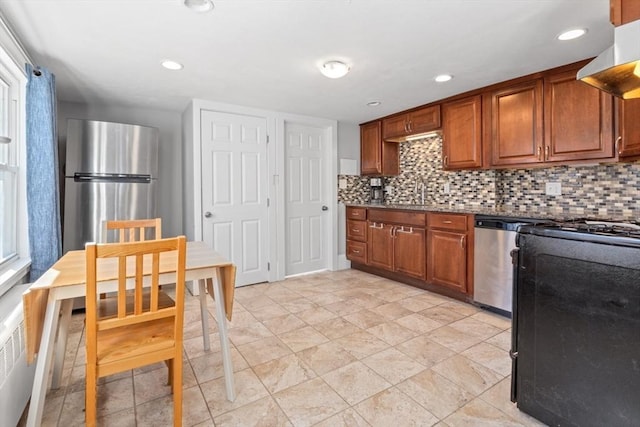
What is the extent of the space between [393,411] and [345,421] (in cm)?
26

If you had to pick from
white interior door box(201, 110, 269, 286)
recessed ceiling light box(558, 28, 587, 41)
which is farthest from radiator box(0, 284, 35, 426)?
recessed ceiling light box(558, 28, 587, 41)

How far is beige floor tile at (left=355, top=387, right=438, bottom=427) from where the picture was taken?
156 centimetres

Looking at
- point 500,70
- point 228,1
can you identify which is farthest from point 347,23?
point 500,70

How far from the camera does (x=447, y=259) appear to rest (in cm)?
325

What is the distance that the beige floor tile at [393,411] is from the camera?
5.11 ft

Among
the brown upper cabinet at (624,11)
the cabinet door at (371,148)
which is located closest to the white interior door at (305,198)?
the cabinet door at (371,148)

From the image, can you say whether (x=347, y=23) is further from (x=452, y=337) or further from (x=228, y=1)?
(x=452, y=337)

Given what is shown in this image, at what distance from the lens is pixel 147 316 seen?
1.45 meters

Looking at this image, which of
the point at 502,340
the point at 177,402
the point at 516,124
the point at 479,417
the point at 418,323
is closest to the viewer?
the point at 177,402

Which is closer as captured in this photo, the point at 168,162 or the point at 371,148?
the point at 168,162

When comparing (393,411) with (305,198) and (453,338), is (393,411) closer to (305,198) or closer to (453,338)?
(453,338)

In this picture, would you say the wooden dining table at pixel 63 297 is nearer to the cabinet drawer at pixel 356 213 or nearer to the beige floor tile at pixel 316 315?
the beige floor tile at pixel 316 315

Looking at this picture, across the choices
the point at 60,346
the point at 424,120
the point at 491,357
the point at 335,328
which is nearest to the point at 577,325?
the point at 491,357

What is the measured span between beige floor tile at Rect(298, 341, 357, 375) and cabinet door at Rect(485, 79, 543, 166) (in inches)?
90.3
